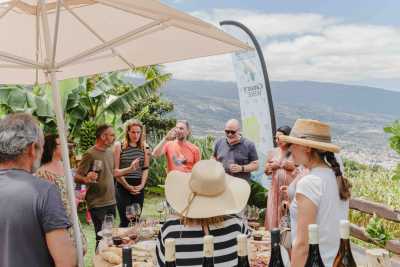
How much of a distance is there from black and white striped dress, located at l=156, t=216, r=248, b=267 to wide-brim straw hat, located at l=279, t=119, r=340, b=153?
0.53 meters

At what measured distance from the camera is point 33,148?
2.18 metres

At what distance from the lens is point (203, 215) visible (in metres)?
2.12

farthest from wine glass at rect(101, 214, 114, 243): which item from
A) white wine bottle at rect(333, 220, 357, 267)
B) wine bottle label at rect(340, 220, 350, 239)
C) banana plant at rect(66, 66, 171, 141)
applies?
banana plant at rect(66, 66, 171, 141)

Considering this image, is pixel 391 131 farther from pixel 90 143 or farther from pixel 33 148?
pixel 90 143

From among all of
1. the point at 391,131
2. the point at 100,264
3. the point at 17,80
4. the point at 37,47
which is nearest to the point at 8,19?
the point at 37,47

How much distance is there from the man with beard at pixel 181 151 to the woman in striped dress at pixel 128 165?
38 centimetres

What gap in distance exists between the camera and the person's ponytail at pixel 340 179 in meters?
2.30

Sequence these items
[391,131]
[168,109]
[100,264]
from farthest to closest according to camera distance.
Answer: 1. [168,109]
2. [391,131]
3. [100,264]

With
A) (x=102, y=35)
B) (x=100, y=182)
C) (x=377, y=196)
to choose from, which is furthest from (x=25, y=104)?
(x=377, y=196)

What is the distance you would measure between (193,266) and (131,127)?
3.93 metres

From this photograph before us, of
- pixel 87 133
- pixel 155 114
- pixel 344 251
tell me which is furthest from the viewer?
pixel 155 114

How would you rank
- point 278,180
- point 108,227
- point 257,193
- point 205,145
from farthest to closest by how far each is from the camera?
point 205,145 < point 257,193 < point 278,180 < point 108,227

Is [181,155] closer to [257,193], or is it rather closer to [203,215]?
[257,193]

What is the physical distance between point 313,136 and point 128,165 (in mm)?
3880
